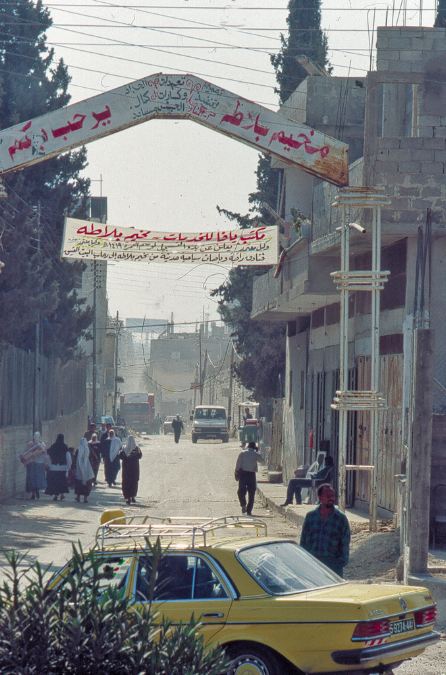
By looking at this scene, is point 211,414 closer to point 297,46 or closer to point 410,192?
point 297,46

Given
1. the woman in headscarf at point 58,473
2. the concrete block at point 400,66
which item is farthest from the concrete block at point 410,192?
the woman in headscarf at point 58,473

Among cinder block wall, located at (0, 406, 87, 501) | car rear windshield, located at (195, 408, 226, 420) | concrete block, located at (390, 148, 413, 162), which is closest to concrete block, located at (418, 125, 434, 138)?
concrete block, located at (390, 148, 413, 162)

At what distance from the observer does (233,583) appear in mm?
6023

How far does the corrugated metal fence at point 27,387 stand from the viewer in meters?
23.6

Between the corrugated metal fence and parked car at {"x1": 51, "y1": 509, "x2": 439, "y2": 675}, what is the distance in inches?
683

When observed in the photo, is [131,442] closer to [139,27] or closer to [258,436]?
[139,27]

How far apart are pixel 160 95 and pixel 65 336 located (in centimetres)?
2252

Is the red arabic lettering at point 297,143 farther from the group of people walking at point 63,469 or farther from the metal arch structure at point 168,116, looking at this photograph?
the group of people walking at point 63,469

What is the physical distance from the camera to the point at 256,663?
583cm

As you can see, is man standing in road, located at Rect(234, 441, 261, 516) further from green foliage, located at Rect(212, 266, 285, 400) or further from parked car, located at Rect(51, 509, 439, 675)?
green foliage, located at Rect(212, 266, 285, 400)

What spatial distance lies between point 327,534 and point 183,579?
222cm

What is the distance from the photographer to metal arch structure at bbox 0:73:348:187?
14.6 m

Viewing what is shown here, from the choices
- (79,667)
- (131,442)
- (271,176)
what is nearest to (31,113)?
(271,176)

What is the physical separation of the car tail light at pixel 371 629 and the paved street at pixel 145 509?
173cm
